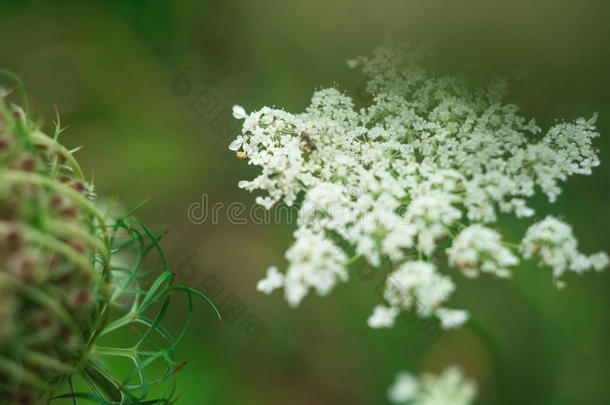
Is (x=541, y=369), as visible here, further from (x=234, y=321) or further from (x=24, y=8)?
(x=24, y=8)

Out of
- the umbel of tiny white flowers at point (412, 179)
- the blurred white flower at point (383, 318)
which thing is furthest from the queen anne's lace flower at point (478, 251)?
the blurred white flower at point (383, 318)

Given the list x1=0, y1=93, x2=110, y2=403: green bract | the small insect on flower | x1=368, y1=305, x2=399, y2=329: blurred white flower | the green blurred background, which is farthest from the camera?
the green blurred background

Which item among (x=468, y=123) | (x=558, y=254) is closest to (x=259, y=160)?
(x=468, y=123)

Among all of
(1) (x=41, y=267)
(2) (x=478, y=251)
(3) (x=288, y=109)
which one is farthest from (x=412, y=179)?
(3) (x=288, y=109)

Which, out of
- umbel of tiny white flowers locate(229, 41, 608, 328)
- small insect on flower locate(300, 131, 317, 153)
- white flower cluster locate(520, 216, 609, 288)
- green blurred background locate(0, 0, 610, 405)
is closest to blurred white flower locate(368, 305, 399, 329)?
umbel of tiny white flowers locate(229, 41, 608, 328)

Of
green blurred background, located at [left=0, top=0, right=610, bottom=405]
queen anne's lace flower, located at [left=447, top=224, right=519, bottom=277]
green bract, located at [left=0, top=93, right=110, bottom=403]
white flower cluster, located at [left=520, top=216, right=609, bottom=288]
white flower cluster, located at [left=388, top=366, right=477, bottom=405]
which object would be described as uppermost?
green blurred background, located at [left=0, top=0, right=610, bottom=405]

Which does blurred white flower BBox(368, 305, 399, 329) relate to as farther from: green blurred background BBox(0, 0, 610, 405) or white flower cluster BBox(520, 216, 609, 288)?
green blurred background BBox(0, 0, 610, 405)
